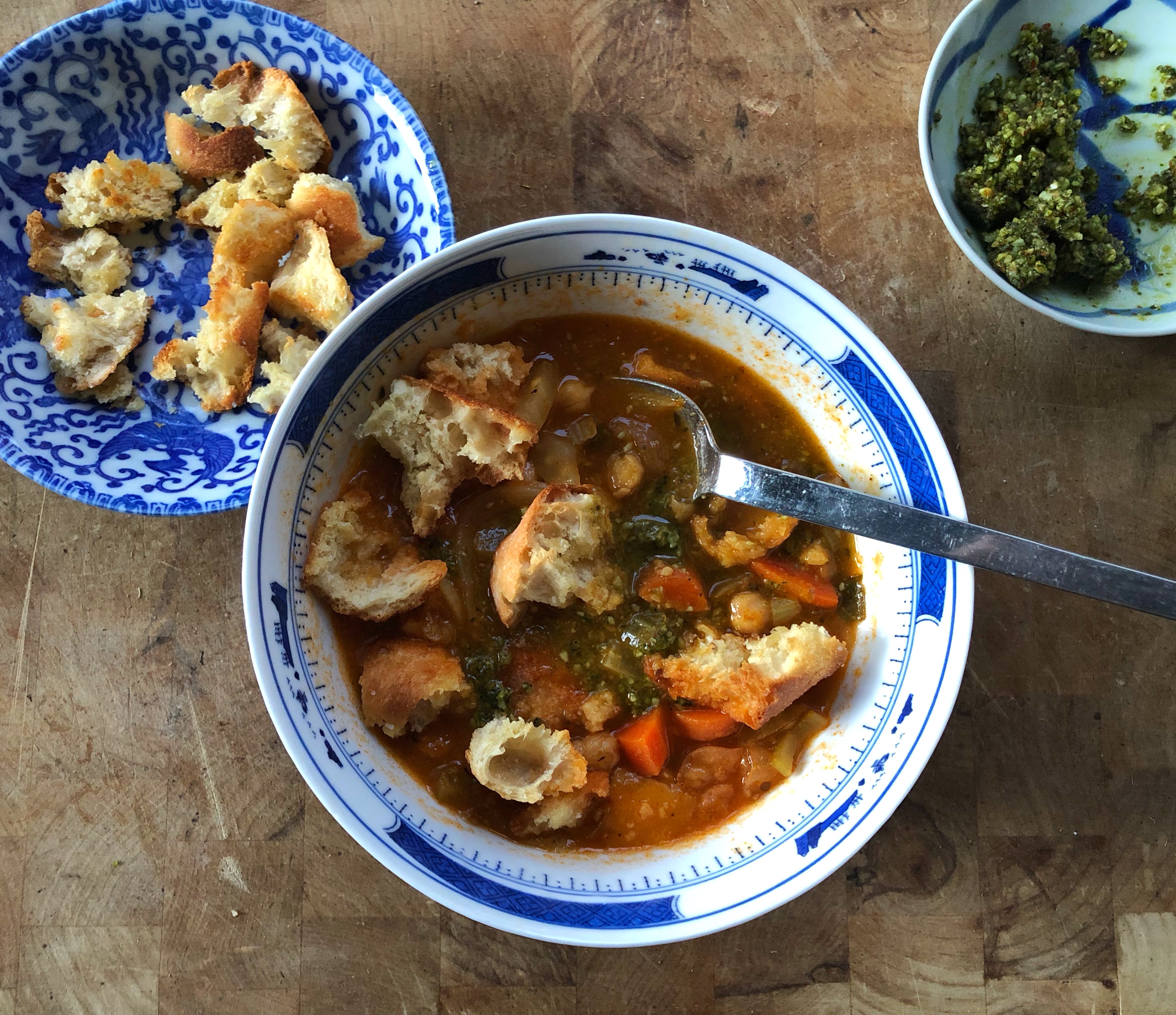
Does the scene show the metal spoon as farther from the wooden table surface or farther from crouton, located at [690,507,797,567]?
the wooden table surface

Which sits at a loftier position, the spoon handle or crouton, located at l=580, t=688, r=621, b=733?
the spoon handle

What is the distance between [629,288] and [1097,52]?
1.75 metres

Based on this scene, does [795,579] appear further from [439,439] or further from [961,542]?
[439,439]

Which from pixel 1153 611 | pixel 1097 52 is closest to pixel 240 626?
pixel 1153 611

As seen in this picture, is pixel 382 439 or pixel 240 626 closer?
pixel 382 439

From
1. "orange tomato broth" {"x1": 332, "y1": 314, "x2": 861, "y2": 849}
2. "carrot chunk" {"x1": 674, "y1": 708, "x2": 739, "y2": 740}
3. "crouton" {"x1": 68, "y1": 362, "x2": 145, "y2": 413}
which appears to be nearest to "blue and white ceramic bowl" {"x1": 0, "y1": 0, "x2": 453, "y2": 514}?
"crouton" {"x1": 68, "y1": 362, "x2": 145, "y2": 413}

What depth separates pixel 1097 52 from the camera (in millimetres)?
2842

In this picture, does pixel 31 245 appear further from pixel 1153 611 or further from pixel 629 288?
pixel 1153 611

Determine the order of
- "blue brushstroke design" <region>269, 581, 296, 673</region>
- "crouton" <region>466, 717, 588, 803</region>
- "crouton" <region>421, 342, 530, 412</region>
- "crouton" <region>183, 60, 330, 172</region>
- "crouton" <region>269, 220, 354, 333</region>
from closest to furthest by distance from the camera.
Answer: "blue brushstroke design" <region>269, 581, 296, 673</region>, "crouton" <region>466, 717, 588, 803</region>, "crouton" <region>421, 342, 530, 412</region>, "crouton" <region>269, 220, 354, 333</region>, "crouton" <region>183, 60, 330, 172</region>

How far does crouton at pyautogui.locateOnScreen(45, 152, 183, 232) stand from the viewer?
2.72 meters

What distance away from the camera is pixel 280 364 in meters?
2.68

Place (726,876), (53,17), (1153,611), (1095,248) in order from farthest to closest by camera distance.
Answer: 1. (53,17)
2. (1095,248)
3. (726,876)
4. (1153,611)

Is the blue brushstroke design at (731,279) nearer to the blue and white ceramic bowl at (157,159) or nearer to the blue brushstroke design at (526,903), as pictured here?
the blue and white ceramic bowl at (157,159)

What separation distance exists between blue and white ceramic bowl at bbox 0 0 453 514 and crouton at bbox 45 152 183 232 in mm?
81
